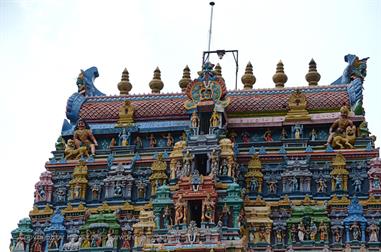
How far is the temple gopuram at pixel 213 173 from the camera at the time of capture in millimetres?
45250

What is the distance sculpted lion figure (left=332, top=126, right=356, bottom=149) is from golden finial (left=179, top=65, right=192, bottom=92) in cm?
1110

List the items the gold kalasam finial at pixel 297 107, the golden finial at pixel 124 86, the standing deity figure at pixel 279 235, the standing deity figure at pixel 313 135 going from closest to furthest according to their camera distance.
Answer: the standing deity figure at pixel 279 235 < the standing deity figure at pixel 313 135 < the gold kalasam finial at pixel 297 107 < the golden finial at pixel 124 86

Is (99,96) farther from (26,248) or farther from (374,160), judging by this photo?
(374,160)

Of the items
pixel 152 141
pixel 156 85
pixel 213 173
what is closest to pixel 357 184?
pixel 213 173

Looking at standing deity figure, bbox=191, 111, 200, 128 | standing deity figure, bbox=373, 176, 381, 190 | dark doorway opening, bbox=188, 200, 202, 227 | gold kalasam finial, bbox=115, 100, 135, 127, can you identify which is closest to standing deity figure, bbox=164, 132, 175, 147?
gold kalasam finial, bbox=115, 100, 135, 127

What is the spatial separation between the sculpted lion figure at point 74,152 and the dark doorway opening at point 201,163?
7.44m

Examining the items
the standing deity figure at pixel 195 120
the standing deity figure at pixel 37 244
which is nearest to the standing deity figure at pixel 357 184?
the standing deity figure at pixel 195 120

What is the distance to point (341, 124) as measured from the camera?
161 ft

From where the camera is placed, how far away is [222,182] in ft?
151

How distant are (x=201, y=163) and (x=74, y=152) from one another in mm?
8191

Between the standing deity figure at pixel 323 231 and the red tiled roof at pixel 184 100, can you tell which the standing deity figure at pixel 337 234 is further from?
the red tiled roof at pixel 184 100

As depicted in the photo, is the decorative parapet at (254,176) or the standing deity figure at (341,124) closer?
the decorative parapet at (254,176)

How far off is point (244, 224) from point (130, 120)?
1014cm

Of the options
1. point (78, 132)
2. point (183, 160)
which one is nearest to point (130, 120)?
point (78, 132)
